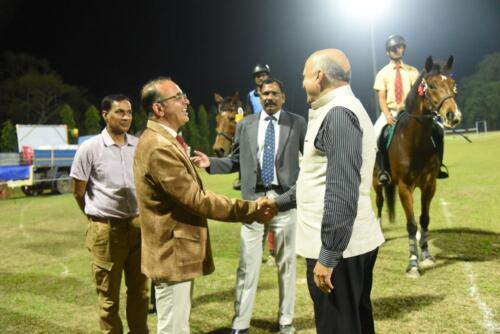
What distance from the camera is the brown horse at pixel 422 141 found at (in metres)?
6.31

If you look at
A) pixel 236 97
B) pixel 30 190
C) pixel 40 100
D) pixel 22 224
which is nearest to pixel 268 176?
pixel 236 97

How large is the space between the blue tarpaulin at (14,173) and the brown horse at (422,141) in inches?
690

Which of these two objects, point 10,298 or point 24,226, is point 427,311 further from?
point 24,226

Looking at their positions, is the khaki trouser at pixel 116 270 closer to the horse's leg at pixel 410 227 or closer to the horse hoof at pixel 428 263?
the horse's leg at pixel 410 227

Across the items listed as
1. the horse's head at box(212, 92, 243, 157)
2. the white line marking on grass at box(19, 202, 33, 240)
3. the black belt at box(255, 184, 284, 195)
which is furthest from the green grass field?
the horse's head at box(212, 92, 243, 157)

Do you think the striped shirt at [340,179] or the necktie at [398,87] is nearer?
the striped shirt at [340,179]

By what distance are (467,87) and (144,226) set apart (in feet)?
274

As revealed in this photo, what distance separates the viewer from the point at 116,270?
4129 mm

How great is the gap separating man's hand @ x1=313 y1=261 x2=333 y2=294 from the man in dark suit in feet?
5.89

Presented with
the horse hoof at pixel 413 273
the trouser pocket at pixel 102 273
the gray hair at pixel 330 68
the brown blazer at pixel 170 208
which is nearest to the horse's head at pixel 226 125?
the horse hoof at pixel 413 273

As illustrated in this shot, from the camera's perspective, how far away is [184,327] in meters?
3.09

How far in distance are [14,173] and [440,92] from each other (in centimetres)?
1859

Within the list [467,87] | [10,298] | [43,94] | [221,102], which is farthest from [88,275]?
[467,87]

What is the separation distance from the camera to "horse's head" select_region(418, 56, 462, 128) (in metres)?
6.23
